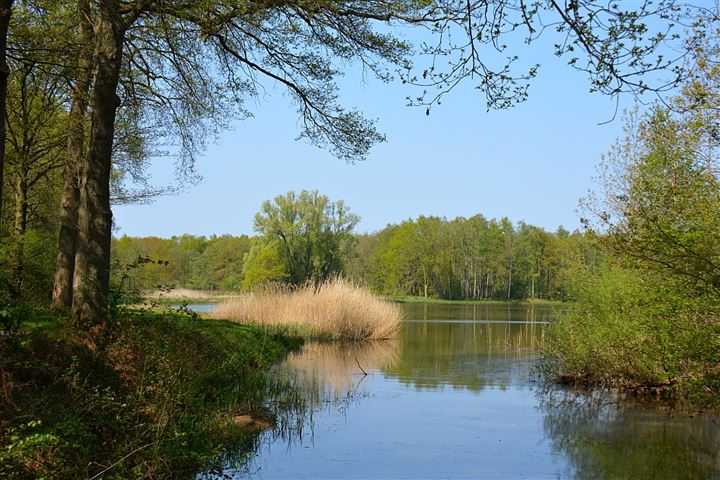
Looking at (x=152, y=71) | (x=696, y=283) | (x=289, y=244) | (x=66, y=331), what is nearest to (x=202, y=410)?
(x=66, y=331)

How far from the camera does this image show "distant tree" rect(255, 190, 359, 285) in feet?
184

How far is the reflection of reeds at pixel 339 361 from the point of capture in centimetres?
1455

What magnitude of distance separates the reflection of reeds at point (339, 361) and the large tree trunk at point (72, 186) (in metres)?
4.87

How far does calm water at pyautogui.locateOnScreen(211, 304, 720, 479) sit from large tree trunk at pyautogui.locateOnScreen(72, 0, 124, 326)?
3447mm

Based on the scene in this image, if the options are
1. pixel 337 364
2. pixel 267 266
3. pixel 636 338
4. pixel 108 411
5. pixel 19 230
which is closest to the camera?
pixel 108 411

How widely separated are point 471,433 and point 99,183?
6.39m

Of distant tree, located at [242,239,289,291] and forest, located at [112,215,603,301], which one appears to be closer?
distant tree, located at [242,239,289,291]

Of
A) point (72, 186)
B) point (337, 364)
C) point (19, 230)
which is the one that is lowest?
point (337, 364)

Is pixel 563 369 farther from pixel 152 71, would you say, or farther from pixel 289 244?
pixel 289 244

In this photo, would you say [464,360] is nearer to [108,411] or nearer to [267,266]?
[108,411]

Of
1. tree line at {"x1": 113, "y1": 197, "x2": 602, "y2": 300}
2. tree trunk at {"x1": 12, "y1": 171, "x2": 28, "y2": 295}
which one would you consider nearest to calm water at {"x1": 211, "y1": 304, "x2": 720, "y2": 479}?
tree trunk at {"x1": 12, "y1": 171, "x2": 28, "y2": 295}

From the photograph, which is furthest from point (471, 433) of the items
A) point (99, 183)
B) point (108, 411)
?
point (99, 183)

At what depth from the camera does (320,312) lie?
23953 mm

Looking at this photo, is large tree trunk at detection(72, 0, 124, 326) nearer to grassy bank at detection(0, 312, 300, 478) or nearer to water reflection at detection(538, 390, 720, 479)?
grassy bank at detection(0, 312, 300, 478)
